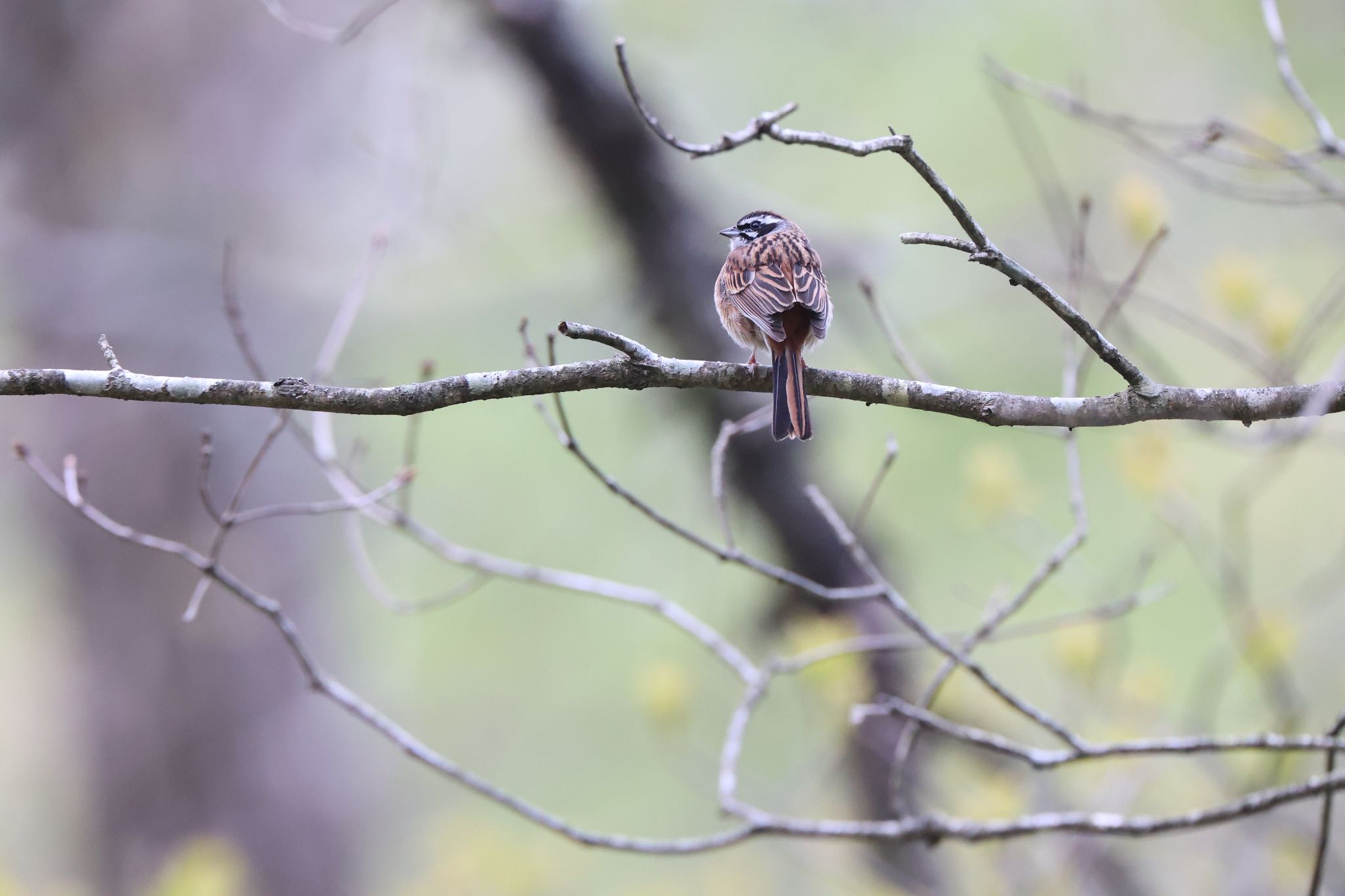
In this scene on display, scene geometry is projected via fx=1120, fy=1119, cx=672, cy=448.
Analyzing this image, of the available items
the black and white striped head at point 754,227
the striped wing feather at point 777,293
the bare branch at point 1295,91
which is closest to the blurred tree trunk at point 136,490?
the black and white striped head at point 754,227

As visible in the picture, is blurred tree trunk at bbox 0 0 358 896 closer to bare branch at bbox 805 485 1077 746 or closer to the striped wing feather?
the striped wing feather

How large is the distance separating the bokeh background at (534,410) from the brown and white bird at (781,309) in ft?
3.00

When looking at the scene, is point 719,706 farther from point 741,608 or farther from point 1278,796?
point 1278,796

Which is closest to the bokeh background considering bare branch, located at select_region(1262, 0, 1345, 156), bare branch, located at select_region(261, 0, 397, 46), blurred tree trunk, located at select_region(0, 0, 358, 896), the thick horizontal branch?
blurred tree trunk, located at select_region(0, 0, 358, 896)

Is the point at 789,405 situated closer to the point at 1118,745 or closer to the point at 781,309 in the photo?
the point at 781,309

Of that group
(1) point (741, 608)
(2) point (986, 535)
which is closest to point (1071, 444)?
(1) point (741, 608)

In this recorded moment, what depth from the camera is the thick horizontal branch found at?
2566mm

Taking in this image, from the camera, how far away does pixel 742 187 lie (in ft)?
25.3

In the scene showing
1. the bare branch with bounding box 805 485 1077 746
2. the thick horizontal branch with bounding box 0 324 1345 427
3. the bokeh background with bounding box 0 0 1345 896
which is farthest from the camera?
the bokeh background with bounding box 0 0 1345 896

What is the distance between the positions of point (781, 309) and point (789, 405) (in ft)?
1.84

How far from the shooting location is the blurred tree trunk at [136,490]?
667cm

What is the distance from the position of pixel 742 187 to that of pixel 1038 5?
459cm

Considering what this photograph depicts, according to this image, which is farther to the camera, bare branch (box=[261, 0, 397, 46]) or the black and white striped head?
the black and white striped head

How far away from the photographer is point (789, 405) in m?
3.20
